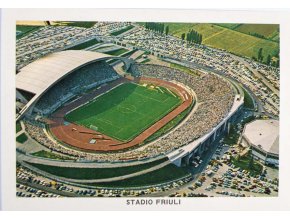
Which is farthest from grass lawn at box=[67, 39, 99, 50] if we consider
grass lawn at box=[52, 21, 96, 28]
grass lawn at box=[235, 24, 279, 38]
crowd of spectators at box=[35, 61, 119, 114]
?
grass lawn at box=[235, 24, 279, 38]

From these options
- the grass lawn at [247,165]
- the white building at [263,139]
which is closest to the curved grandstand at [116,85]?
the white building at [263,139]

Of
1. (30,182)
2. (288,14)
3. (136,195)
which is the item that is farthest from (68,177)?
(288,14)

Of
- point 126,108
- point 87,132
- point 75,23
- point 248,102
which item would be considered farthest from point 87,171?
point 248,102

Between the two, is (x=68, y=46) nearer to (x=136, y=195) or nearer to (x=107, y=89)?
(x=107, y=89)

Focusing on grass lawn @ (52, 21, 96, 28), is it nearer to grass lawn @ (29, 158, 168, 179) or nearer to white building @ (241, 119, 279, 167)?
grass lawn @ (29, 158, 168, 179)

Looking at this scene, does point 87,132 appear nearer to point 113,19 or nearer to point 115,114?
point 115,114
